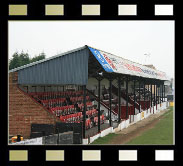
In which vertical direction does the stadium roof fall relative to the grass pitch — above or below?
above

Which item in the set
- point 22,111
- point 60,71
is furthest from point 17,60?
point 60,71

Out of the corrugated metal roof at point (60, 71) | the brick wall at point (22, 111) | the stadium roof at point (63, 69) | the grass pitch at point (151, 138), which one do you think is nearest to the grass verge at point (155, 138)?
the grass pitch at point (151, 138)

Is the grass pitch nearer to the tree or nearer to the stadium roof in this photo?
the stadium roof

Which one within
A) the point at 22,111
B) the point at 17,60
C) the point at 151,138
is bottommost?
the point at 151,138

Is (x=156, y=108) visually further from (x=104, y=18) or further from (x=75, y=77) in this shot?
(x=104, y=18)

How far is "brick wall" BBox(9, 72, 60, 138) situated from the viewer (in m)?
22.8

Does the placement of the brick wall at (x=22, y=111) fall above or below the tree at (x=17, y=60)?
below

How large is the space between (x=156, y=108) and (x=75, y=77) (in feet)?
111

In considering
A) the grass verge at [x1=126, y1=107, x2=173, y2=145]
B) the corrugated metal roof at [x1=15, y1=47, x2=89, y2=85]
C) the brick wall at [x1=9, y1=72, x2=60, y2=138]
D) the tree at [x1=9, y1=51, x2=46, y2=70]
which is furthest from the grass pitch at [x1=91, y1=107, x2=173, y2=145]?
the tree at [x1=9, y1=51, x2=46, y2=70]

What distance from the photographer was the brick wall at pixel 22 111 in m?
22.8

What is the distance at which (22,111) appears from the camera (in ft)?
75.9

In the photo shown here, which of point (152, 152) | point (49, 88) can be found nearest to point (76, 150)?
point (152, 152)

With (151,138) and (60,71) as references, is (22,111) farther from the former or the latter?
(151,138)

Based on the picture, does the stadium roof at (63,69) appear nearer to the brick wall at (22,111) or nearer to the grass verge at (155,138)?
the brick wall at (22,111)
